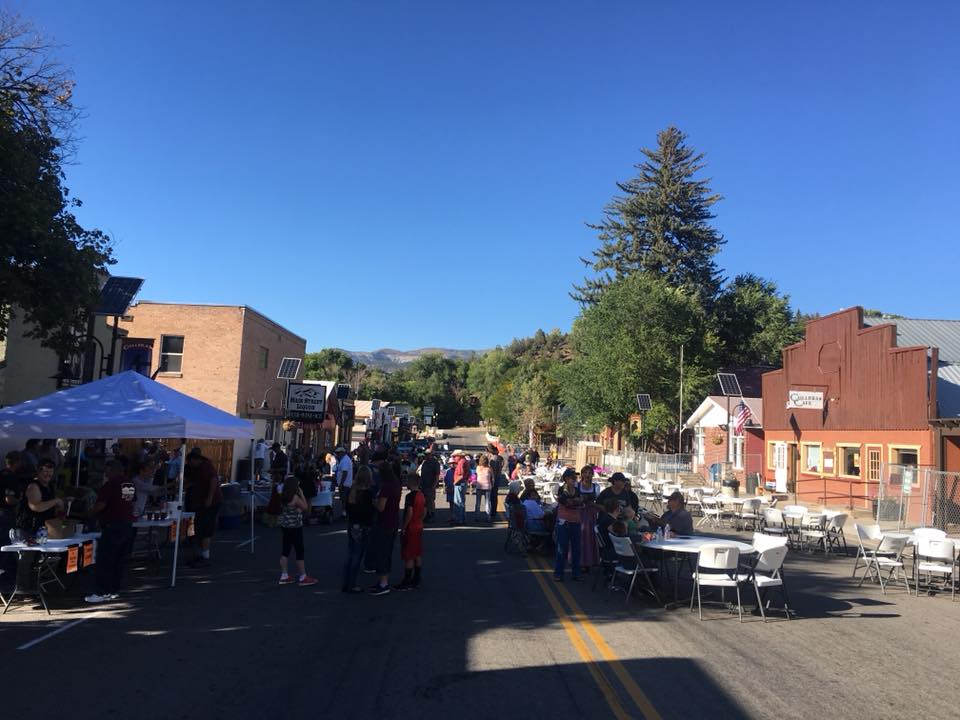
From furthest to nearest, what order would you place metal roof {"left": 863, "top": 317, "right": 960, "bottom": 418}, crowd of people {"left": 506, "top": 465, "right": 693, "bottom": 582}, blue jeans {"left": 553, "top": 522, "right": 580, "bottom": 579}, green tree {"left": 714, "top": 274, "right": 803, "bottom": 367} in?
green tree {"left": 714, "top": 274, "right": 803, "bottom": 367} < metal roof {"left": 863, "top": 317, "right": 960, "bottom": 418} < blue jeans {"left": 553, "top": 522, "right": 580, "bottom": 579} < crowd of people {"left": 506, "top": 465, "right": 693, "bottom": 582}

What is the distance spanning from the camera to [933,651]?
7.58m

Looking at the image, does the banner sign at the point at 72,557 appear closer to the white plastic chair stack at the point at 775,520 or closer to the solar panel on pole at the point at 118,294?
the white plastic chair stack at the point at 775,520

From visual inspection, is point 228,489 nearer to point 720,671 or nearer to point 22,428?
point 22,428

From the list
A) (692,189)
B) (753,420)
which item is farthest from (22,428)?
(692,189)

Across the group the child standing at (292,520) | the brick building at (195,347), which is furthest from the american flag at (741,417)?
the child standing at (292,520)

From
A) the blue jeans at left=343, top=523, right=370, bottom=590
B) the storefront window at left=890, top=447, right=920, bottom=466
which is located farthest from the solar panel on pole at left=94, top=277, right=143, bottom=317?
the storefront window at left=890, top=447, right=920, bottom=466

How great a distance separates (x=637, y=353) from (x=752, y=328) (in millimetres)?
16880

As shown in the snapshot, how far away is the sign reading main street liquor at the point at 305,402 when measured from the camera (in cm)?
3116

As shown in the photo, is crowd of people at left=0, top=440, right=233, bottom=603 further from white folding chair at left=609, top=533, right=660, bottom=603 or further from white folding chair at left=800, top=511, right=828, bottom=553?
white folding chair at left=800, top=511, right=828, bottom=553

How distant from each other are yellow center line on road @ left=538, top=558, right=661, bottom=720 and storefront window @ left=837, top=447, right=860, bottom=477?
21.3 metres

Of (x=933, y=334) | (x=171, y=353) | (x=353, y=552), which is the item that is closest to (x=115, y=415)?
(x=353, y=552)

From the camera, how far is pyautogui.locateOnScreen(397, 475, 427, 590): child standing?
981 centimetres

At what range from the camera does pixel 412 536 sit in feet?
32.4

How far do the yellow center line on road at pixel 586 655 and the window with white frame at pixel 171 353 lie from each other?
21554mm
